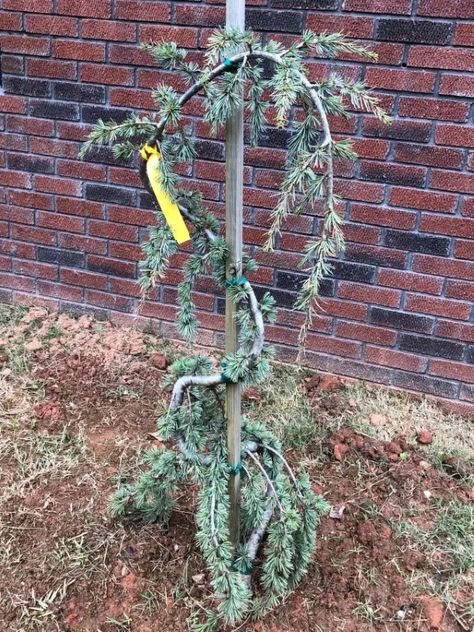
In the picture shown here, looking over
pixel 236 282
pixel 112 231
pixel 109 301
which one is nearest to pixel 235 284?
pixel 236 282

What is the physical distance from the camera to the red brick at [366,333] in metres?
2.95

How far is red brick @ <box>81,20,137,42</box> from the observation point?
2939 millimetres

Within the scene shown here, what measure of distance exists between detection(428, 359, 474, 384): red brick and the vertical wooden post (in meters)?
1.40

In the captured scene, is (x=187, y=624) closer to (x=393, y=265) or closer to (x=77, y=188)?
(x=393, y=265)

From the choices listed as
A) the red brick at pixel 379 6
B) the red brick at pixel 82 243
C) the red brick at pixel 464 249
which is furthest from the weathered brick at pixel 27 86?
the red brick at pixel 464 249

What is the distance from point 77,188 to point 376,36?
1.64m

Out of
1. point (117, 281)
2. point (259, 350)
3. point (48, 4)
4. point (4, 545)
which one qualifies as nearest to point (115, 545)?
point (4, 545)

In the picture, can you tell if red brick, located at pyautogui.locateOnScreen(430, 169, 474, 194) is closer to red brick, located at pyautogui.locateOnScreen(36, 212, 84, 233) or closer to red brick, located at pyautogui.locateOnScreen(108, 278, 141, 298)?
red brick, located at pyautogui.locateOnScreen(108, 278, 141, 298)

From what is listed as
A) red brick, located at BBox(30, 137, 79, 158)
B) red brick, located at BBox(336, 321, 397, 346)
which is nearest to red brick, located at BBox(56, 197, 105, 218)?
red brick, located at BBox(30, 137, 79, 158)

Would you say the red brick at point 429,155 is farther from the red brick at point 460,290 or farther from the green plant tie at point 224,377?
the green plant tie at point 224,377

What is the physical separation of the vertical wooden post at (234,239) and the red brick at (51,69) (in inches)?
75.3

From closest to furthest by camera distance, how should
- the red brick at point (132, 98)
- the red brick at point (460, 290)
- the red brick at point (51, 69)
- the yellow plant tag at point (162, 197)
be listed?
the yellow plant tag at point (162, 197), the red brick at point (460, 290), the red brick at point (132, 98), the red brick at point (51, 69)

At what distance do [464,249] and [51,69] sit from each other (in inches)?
84.7

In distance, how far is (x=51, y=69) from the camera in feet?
10.3
